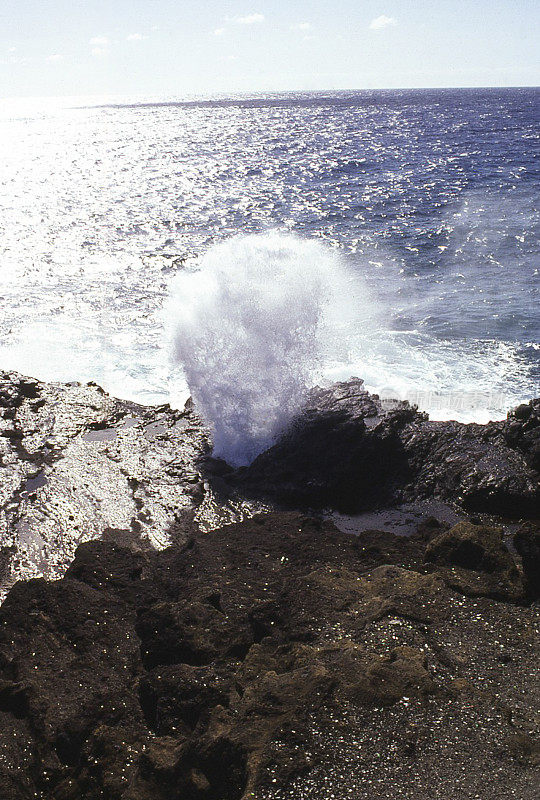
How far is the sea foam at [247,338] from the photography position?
27.7 ft

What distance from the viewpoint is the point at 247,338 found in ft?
30.1

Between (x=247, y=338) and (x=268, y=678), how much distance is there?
5.90 m

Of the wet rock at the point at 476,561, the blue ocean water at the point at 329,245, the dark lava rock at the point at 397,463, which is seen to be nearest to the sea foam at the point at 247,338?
the dark lava rock at the point at 397,463

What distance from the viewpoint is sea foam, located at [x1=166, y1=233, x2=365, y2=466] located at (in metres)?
8.45

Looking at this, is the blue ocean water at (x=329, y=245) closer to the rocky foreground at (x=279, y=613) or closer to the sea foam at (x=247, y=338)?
the sea foam at (x=247, y=338)

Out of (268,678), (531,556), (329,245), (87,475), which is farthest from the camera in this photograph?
(329,245)

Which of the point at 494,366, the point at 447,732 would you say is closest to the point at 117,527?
the point at 447,732

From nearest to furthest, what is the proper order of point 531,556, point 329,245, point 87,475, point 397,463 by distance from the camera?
1. point 531,556
2. point 397,463
3. point 87,475
4. point 329,245

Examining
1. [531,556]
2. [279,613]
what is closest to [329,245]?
[531,556]

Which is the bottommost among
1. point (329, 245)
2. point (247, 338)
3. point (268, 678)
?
point (268, 678)

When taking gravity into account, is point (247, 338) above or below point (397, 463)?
above

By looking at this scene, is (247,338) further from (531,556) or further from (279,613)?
(531,556)

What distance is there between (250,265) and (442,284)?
7.32 metres

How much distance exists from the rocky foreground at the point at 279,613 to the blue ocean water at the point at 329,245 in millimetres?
2607
